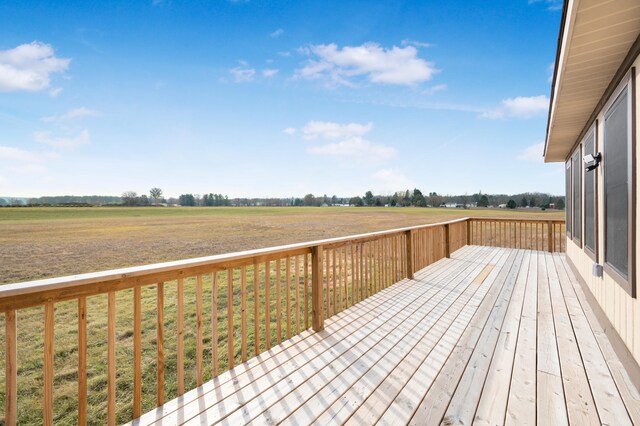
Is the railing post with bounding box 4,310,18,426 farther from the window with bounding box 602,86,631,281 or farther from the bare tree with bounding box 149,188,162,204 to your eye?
the bare tree with bounding box 149,188,162,204

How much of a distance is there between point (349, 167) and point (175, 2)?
5069cm

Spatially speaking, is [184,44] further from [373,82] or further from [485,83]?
[485,83]

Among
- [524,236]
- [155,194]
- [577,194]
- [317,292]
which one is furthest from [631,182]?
[155,194]

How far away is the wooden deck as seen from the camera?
1.73 metres

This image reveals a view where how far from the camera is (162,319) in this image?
182 centimetres

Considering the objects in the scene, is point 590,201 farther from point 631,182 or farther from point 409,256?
point 409,256

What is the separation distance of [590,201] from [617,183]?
1521mm

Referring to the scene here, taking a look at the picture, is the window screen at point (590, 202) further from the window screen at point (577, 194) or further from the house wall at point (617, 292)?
the window screen at point (577, 194)

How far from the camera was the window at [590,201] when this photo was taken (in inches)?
137

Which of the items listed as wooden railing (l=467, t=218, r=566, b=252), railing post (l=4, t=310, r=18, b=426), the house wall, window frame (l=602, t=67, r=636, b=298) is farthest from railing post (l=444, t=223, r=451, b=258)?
railing post (l=4, t=310, r=18, b=426)

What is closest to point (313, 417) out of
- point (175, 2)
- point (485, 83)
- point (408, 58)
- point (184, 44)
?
point (408, 58)

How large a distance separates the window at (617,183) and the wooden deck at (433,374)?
879 mm

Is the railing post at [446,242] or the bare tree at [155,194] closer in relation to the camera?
the railing post at [446,242]

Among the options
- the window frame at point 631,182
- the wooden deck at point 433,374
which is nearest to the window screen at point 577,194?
the wooden deck at point 433,374
